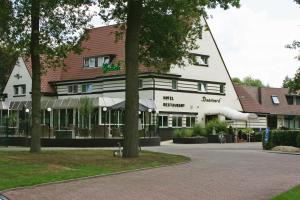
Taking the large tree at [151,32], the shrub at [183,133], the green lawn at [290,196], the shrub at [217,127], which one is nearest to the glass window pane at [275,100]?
the shrub at [217,127]

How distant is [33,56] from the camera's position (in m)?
25.8

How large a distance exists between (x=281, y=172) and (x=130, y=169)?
17.1ft

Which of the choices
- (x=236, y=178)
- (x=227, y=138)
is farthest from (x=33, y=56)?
(x=227, y=138)

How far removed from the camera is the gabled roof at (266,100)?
65.0 meters

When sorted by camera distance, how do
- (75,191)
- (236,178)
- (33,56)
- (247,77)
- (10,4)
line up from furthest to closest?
(247,77), (33,56), (10,4), (236,178), (75,191)

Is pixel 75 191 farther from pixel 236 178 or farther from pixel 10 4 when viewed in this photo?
pixel 10 4

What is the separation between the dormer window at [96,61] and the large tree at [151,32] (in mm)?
27296

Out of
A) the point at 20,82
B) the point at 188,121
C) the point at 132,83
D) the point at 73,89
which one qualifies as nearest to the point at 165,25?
the point at 132,83

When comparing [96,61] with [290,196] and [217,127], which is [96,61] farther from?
[290,196]

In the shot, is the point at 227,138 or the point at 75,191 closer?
the point at 75,191

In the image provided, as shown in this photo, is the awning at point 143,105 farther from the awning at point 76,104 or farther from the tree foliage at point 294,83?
the tree foliage at point 294,83

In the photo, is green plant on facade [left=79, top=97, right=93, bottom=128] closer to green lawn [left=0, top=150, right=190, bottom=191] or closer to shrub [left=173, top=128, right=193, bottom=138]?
shrub [left=173, top=128, right=193, bottom=138]

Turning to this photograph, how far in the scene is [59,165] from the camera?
20.6 metres

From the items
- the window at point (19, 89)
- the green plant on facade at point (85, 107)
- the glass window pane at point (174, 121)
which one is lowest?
the glass window pane at point (174, 121)
